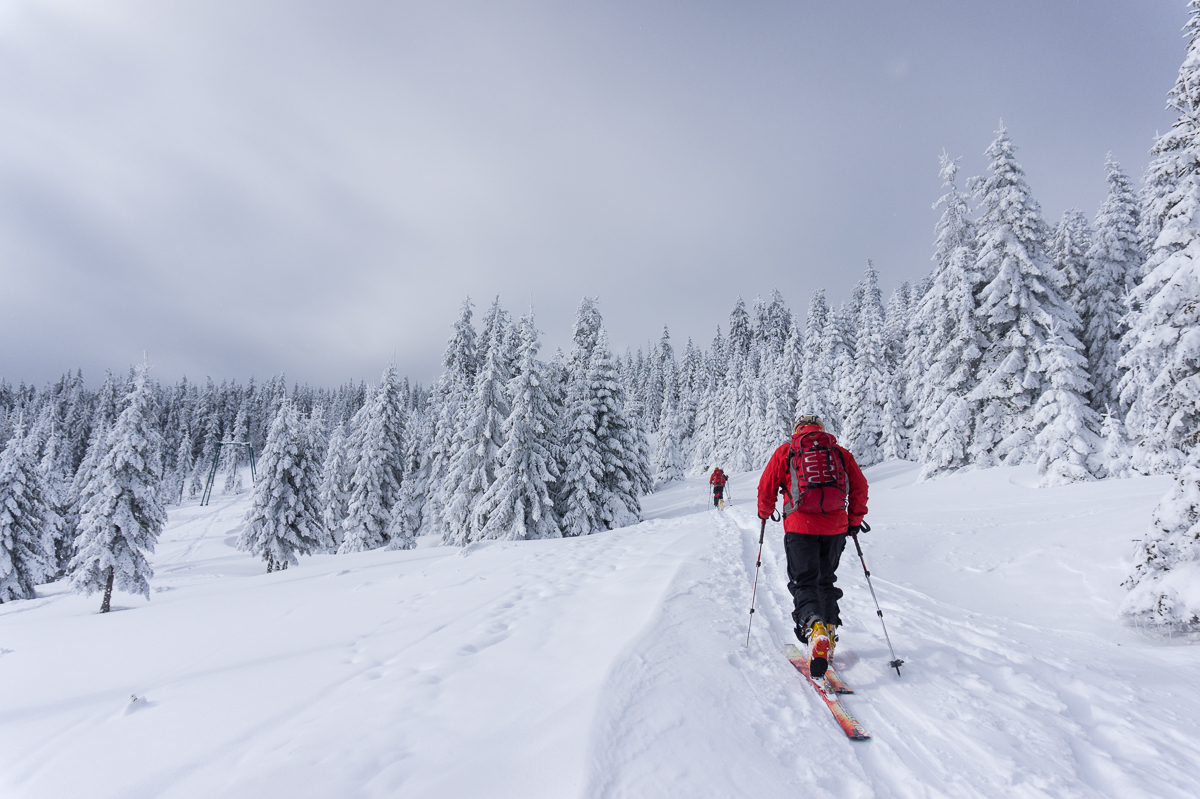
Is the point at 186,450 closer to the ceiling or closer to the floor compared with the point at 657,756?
closer to the ceiling

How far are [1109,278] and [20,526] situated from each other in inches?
2286

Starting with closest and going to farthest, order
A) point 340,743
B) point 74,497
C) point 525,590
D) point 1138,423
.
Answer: point 340,743 < point 525,590 < point 1138,423 < point 74,497

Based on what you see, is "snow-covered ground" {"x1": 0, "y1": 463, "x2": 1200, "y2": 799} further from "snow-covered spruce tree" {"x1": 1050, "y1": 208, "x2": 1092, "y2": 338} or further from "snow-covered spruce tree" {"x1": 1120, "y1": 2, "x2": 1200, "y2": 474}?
"snow-covered spruce tree" {"x1": 1050, "y1": 208, "x2": 1092, "y2": 338}

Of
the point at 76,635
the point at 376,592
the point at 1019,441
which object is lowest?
the point at 76,635

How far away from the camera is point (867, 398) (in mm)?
37656

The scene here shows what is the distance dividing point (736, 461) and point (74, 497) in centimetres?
6258

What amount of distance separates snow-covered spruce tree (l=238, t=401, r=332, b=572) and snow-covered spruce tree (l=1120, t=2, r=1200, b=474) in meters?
38.6

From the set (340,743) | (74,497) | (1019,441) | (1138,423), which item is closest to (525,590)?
(340,743)

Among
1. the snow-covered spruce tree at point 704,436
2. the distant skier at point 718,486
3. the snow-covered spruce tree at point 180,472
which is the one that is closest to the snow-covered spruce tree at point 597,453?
the distant skier at point 718,486

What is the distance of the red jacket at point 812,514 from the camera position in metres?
4.84

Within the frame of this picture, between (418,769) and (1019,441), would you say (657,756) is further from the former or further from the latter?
(1019,441)

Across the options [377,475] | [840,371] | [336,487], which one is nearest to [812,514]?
[377,475]

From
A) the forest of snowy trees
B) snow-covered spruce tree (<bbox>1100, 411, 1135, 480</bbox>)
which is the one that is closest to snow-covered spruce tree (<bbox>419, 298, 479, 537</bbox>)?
the forest of snowy trees

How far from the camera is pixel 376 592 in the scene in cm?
869
